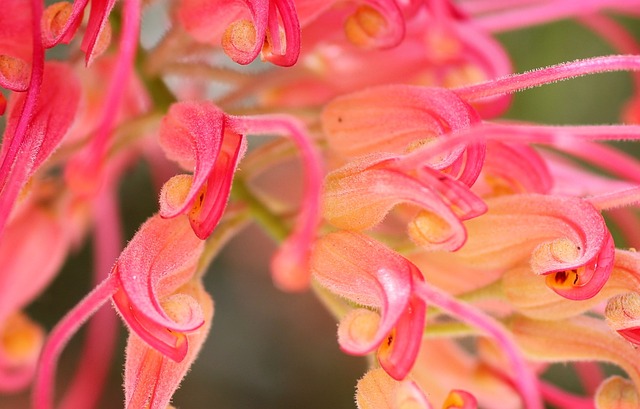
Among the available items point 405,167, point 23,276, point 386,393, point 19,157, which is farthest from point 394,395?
point 23,276

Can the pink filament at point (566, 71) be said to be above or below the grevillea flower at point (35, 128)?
above

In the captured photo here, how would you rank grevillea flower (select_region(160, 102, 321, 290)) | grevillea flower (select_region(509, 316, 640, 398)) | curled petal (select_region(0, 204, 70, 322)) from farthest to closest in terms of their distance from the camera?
curled petal (select_region(0, 204, 70, 322)), grevillea flower (select_region(509, 316, 640, 398)), grevillea flower (select_region(160, 102, 321, 290))

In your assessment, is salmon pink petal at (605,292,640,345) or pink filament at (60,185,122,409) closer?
salmon pink petal at (605,292,640,345)

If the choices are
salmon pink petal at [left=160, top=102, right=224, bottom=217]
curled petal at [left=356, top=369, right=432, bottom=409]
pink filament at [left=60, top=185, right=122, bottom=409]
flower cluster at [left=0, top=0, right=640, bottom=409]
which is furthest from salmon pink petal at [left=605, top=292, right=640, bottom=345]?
pink filament at [left=60, top=185, right=122, bottom=409]

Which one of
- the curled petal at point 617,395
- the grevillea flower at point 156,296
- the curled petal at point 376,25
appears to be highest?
the curled petal at point 376,25

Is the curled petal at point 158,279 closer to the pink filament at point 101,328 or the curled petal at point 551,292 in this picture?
the curled petal at point 551,292

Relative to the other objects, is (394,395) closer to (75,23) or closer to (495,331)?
(495,331)

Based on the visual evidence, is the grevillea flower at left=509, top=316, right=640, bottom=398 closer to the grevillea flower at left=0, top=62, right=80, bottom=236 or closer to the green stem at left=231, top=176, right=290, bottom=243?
the green stem at left=231, top=176, right=290, bottom=243

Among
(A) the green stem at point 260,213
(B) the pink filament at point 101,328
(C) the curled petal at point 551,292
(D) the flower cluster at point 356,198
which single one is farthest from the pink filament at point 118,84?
(B) the pink filament at point 101,328
